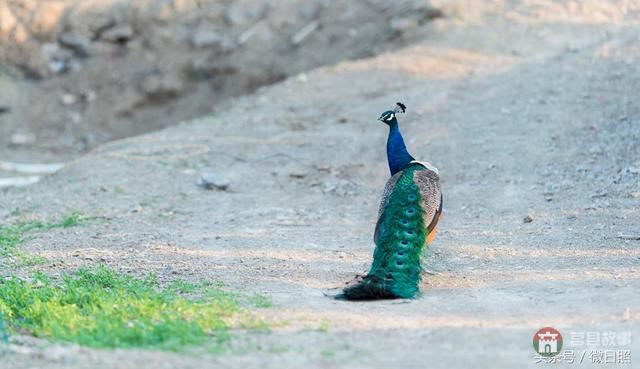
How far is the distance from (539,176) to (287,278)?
154 inches

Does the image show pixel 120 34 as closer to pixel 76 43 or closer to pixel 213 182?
pixel 76 43

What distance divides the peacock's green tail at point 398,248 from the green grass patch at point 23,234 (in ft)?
9.39

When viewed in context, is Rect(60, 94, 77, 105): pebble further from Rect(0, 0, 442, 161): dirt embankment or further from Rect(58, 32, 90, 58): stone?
Rect(58, 32, 90, 58): stone

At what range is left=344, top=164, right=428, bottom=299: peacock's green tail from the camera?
22.4 ft

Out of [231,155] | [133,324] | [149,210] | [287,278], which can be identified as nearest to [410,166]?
[287,278]

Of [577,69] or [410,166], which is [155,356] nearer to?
[410,166]

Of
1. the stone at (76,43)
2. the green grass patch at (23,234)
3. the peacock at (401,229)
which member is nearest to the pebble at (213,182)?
the green grass patch at (23,234)

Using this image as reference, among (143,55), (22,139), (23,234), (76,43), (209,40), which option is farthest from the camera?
(76,43)

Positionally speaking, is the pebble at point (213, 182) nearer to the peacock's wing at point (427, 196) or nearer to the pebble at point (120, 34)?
the peacock's wing at point (427, 196)

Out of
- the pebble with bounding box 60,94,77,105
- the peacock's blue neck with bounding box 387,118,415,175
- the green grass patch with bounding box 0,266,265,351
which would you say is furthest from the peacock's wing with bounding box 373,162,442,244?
the pebble with bounding box 60,94,77,105

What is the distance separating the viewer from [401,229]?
720 cm

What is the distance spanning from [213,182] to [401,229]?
13.8 ft

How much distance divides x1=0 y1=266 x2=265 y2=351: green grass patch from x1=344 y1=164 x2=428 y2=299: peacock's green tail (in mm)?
889

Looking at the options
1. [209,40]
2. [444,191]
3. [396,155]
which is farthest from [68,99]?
[396,155]
